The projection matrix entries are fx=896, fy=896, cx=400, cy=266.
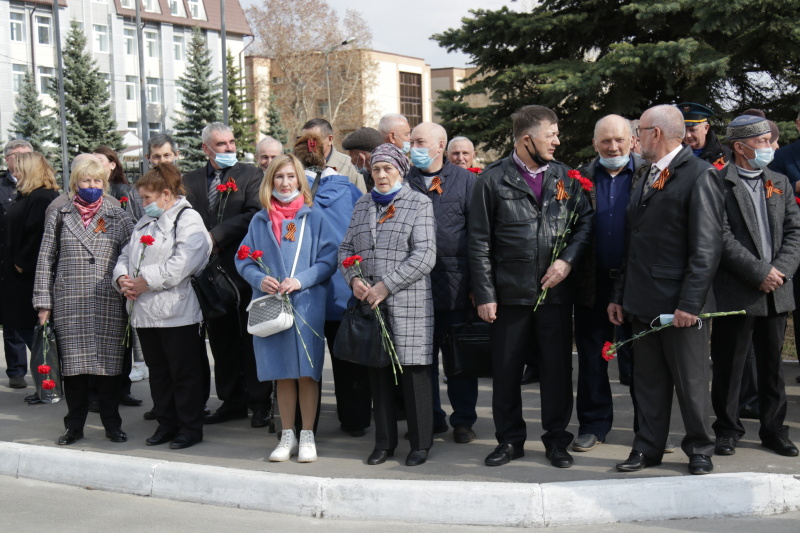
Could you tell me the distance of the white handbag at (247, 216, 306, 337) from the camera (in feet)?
19.4

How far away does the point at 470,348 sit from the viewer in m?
5.98

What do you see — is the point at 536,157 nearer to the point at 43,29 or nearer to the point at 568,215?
the point at 568,215

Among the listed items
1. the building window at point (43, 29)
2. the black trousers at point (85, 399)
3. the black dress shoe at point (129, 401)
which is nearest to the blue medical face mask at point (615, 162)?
the black trousers at point (85, 399)

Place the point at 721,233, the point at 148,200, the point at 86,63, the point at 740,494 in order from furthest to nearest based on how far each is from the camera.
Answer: the point at 86,63 < the point at 148,200 < the point at 721,233 < the point at 740,494

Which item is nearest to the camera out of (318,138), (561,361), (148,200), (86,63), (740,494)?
(740,494)

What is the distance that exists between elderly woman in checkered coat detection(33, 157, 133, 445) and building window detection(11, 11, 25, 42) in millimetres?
50343

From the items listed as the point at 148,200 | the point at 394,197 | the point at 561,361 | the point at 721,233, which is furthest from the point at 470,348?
the point at 148,200

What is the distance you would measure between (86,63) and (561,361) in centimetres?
4163

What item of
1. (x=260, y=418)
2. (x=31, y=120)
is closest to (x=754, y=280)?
(x=260, y=418)

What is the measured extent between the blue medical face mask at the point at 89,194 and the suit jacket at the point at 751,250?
4.47 meters

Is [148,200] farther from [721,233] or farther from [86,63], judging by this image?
[86,63]

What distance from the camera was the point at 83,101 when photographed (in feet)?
141

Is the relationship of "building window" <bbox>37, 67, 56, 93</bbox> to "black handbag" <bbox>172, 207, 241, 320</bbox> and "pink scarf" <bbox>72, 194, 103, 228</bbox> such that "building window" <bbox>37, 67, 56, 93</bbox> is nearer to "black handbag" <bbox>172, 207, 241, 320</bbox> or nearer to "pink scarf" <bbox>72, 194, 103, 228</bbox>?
"pink scarf" <bbox>72, 194, 103, 228</bbox>

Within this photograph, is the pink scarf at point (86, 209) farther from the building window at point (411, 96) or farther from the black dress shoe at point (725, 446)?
the building window at point (411, 96)
